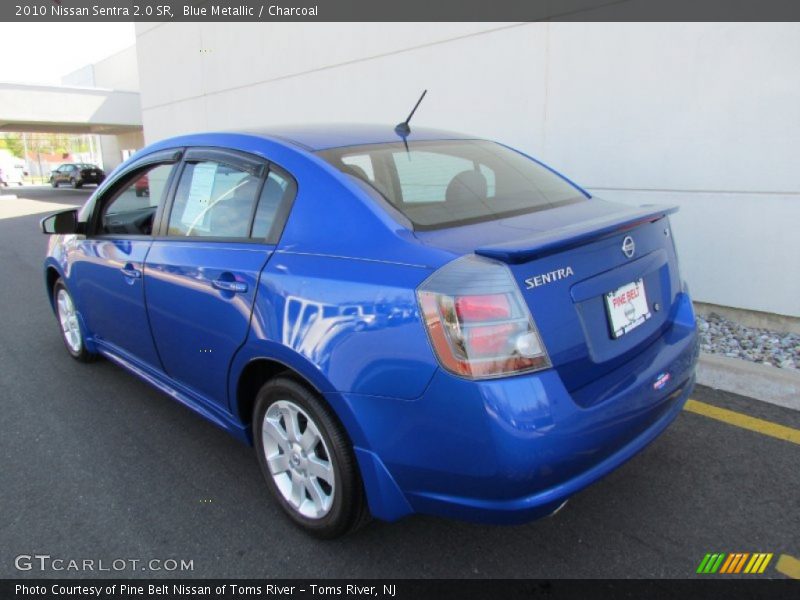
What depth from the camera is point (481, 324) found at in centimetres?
178

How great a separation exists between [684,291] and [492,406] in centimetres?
141

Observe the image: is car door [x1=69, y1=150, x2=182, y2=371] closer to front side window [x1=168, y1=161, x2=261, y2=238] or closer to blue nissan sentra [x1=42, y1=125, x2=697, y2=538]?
blue nissan sentra [x1=42, y1=125, x2=697, y2=538]

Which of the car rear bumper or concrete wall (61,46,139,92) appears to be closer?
the car rear bumper

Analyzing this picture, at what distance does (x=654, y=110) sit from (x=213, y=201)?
3.92 metres

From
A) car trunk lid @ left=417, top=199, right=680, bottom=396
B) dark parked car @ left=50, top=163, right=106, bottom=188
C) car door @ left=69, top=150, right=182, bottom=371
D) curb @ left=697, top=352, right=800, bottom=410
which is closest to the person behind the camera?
car trunk lid @ left=417, top=199, right=680, bottom=396

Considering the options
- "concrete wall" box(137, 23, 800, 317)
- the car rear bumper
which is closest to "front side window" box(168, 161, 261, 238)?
the car rear bumper

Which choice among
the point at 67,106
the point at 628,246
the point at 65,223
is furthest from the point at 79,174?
the point at 628,246

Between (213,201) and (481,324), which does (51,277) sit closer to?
(213,201)

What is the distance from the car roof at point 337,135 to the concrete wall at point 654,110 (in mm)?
2681

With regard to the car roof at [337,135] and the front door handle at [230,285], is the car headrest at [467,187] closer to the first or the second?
the car roof at [337,135]

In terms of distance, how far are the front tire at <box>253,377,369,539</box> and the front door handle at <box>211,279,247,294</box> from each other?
40cm

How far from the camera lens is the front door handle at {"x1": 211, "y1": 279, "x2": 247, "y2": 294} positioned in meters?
2.38
